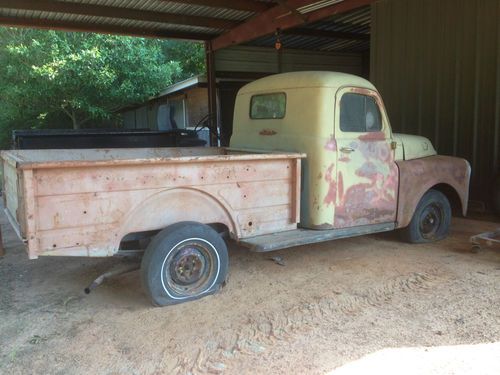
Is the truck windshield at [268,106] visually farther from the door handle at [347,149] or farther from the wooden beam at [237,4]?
the wooden beam at [237,4]

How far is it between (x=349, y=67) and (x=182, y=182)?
1240 centimetres

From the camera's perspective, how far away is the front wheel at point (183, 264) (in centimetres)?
417

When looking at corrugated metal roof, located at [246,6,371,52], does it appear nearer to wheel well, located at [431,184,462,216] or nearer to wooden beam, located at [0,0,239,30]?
wooden beam, located at [0,0,239,30]

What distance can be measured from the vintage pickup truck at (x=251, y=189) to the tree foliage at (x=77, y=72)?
40.1 feet

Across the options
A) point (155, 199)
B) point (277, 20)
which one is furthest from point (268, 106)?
point (277, 20)

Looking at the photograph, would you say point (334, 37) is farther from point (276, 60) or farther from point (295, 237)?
point (295, 237)

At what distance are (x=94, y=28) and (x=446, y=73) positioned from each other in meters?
7.33

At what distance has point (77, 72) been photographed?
16.9 metres

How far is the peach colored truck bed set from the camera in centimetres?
377

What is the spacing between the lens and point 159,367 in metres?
3.33

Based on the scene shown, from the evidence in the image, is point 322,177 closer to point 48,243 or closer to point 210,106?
point 48,243

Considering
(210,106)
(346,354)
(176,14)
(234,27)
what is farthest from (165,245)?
(210,106)

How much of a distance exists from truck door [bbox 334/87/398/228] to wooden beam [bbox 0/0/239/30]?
5.99m

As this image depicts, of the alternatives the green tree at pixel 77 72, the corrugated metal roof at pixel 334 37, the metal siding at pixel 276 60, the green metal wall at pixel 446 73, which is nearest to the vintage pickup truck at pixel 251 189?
the green metal wall at pixel 446 73
